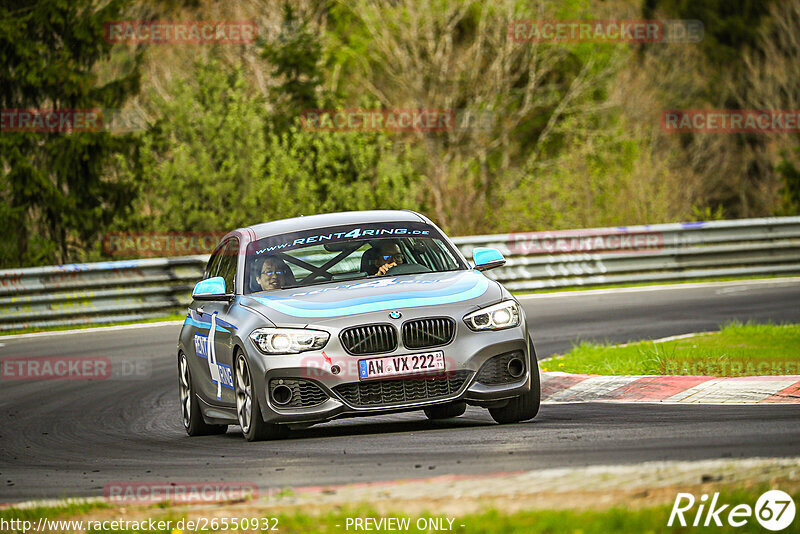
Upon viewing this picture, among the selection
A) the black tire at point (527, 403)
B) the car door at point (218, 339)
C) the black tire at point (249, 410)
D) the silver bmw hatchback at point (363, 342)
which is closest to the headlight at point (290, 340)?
the silver bmw hatchback at point (363, 342)

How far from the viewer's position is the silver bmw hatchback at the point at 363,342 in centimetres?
846

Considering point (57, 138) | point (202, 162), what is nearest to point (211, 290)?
point (202, 162)

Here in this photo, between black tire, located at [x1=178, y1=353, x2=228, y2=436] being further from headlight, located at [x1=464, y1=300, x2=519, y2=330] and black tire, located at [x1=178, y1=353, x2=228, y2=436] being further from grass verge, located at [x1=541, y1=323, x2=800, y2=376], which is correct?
grass verge, located at [x1=541, y1=323, x2=800, y2=376]

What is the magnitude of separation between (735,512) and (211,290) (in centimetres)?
517

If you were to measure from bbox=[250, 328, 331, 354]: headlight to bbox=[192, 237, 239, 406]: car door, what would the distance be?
561 millimetres

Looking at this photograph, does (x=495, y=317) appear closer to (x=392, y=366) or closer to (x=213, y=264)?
(x=392, y=366)

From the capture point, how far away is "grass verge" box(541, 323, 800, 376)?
1106 centimetres

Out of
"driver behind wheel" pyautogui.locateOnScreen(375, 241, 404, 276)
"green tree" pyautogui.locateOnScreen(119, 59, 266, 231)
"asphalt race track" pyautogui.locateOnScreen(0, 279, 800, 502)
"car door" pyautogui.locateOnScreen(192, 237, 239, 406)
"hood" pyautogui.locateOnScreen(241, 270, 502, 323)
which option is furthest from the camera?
"green tree" pyautogui.locateOnScreen(119, 59, 266, 231)

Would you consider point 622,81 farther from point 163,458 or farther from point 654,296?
point 163,458

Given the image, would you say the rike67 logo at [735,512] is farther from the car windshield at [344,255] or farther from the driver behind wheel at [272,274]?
the driver behind wheel at [272,274]

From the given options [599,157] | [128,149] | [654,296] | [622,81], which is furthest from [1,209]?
[622,81]

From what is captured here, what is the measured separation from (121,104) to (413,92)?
15.0 metres

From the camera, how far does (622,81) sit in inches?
2143

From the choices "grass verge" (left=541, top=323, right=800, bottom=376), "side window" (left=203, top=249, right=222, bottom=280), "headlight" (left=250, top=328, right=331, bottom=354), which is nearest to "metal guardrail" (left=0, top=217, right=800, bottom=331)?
"grass verge" (left=541, top=323, right=800, bottom=376)
